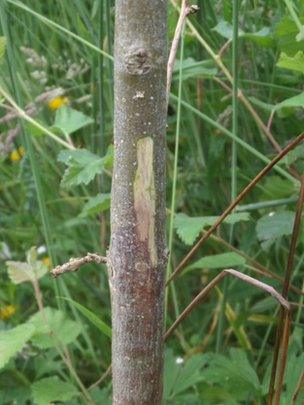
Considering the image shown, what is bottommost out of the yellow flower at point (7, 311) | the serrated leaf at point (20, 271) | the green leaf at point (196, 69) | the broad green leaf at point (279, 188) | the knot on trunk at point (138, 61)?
the yellow flower at point (7, 311)

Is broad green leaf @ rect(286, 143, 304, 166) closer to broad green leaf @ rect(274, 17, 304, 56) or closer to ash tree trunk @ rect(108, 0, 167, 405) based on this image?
broad green leaf @ rect(274, 17, 304, 56)

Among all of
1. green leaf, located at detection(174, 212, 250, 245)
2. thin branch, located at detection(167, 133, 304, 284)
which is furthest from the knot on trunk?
green leaf, located at detection(174, 212, 250, 245)

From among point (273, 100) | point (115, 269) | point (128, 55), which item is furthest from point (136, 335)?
point (273, 100)

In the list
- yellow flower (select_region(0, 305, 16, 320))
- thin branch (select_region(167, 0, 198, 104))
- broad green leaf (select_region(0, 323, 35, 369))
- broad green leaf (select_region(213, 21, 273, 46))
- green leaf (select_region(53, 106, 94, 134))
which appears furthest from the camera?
yellow flower (select_region(0, 305, 16, 320))

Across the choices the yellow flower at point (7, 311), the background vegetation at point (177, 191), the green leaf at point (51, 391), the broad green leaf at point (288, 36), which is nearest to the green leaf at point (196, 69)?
the background vegetation at point (177, 191)

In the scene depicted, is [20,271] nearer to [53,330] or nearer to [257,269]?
[53,330]

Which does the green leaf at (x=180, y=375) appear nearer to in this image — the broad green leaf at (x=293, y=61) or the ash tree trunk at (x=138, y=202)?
the ash tree trunk at (x=138, y=202)

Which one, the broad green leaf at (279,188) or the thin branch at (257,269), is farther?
the broad green leaf at (279,188)

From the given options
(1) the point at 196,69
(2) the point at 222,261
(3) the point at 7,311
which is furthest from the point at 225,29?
(3) the point at 7,311
